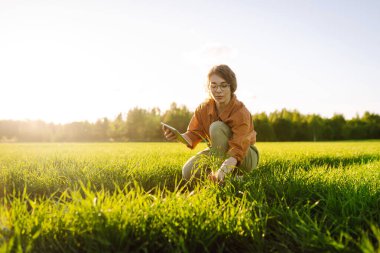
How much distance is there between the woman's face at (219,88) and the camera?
3781mm

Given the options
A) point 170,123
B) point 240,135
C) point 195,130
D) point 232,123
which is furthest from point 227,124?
point 170,123

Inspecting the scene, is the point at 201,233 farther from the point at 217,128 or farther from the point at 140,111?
the point at 140,111

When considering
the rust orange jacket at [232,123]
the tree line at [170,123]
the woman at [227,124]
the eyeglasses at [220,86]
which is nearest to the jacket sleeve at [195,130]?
the rust orange jacket at [232,123]

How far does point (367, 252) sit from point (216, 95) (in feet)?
8.53

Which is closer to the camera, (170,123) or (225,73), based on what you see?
(225,73)

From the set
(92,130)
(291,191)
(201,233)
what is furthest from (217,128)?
(92,130)

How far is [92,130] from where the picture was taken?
→ 60.1m

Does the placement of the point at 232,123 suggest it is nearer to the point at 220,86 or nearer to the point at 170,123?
the point at 220,86

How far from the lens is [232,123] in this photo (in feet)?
12.6

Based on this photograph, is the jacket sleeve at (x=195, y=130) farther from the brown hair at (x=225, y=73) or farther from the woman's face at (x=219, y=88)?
the brown hair at (x=225, y=73)

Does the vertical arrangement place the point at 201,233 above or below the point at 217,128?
below

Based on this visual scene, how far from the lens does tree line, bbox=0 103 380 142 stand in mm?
50875

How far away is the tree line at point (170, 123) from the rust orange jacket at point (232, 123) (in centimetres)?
4397

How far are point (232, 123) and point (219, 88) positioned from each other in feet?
1.49
